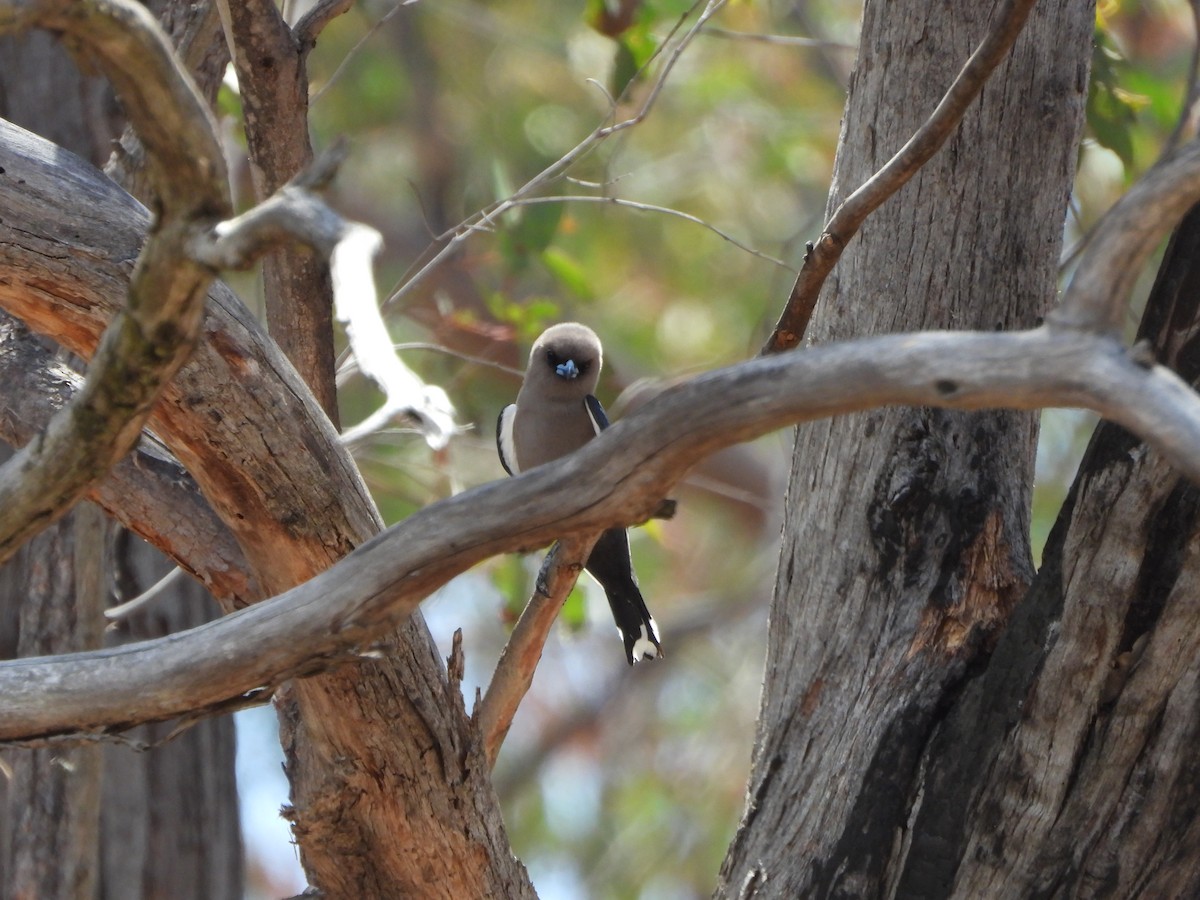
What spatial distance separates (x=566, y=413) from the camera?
461cm

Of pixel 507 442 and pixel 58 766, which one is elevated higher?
pixel 507 442

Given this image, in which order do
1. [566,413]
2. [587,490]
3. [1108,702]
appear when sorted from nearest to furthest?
1. [587,490]
2. [1108,702]
3. [566,413]

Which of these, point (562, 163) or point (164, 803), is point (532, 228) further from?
point (164, 803)

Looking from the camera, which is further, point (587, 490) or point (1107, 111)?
point (1107, 111)

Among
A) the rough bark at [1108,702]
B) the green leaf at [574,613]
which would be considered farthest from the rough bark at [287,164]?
the green leaf at [574,613]

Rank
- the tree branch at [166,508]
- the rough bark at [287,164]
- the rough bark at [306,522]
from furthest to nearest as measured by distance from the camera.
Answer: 1. the rough bark at [287,164]
2. the tree branch at [166,508]
3. the rough bark at [306,522]

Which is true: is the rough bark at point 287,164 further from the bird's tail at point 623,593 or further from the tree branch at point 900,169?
the bird's tail at point 623,593

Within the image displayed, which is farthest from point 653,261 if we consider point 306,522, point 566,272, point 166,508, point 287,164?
point 306,522

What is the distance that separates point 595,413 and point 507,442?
15.5 inches

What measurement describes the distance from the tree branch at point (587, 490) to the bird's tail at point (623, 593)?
221 cm

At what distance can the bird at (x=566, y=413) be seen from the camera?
4367mm

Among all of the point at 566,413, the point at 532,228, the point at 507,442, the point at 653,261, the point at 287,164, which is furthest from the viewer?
the point at 653,261

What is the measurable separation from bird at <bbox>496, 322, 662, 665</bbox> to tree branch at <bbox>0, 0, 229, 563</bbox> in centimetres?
261

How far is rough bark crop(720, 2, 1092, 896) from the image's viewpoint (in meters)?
2.80
